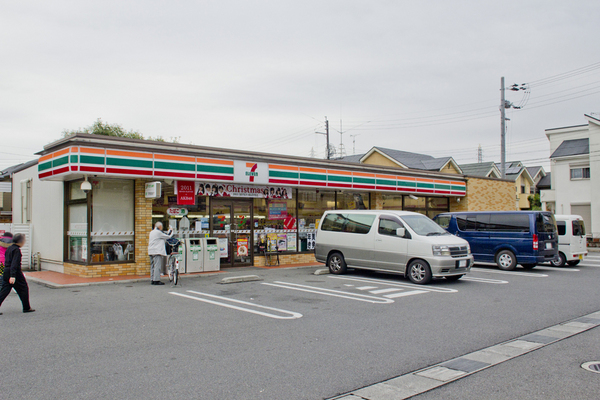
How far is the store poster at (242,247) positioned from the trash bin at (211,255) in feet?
3.50

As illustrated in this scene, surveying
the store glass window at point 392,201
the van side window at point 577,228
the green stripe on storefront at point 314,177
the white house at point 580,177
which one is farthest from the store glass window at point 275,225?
the white house at point 580,177

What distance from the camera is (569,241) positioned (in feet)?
55.7

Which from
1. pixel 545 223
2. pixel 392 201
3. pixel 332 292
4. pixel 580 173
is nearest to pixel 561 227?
pixel 545 223

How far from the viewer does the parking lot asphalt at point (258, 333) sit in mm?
5004

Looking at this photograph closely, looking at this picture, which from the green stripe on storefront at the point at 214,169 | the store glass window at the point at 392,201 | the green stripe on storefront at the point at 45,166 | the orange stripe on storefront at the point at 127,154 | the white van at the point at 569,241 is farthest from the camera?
the store glass window at the point at 392,201

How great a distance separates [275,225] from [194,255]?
3803 mm

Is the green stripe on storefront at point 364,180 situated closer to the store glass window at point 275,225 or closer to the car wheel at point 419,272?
the store glass window at point 275,225

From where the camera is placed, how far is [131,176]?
44.0 feet

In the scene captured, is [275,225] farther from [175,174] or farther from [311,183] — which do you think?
[175,174]

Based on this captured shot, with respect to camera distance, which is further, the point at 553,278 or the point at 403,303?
the point at 553,278

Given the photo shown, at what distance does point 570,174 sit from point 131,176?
3151 cm

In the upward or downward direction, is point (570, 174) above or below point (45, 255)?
above

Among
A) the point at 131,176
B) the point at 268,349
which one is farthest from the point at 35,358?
the point at 131,176

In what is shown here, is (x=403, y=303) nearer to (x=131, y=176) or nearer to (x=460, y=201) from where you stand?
(x=131, y=176)
